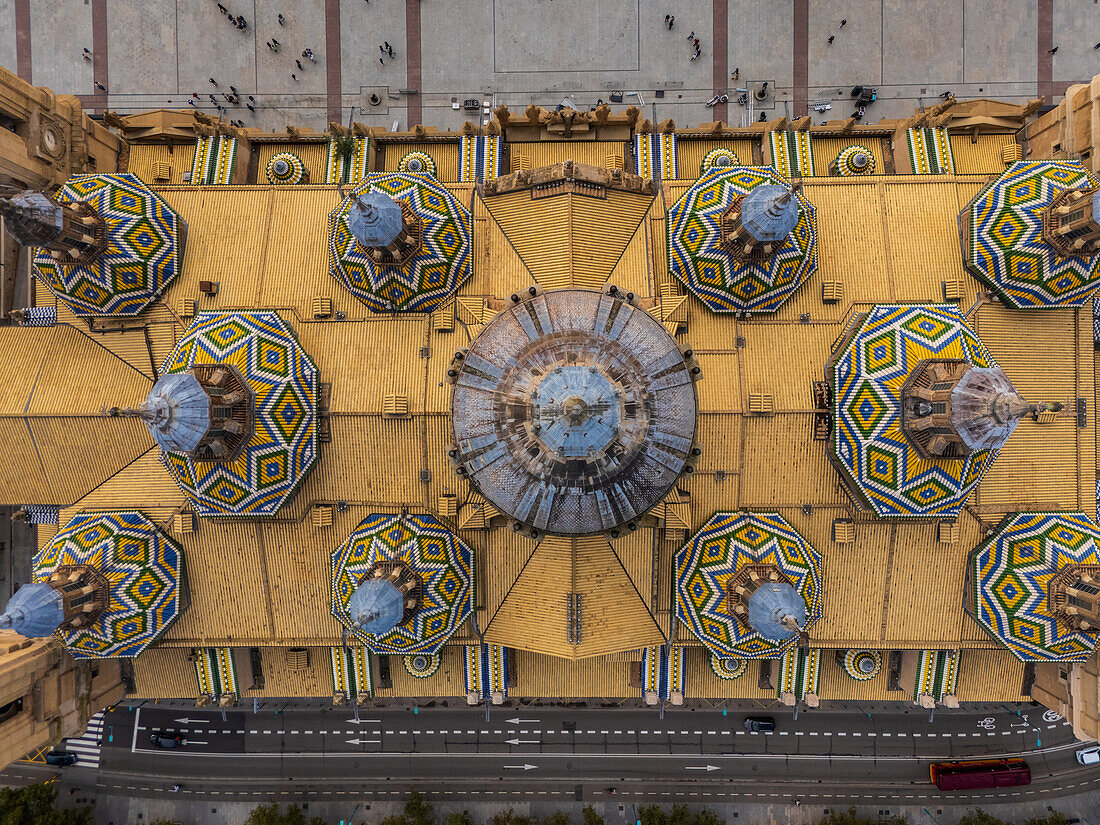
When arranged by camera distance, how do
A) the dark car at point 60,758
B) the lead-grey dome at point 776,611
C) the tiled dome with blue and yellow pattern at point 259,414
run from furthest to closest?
1. the dark car at point 60,758
2. the tiled dome with blue and yellow pattern at point 259,414
3. the lead-grey dome at point 776,611


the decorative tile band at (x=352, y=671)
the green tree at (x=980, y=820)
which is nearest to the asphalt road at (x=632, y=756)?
the green tree at (x=980, y=820)

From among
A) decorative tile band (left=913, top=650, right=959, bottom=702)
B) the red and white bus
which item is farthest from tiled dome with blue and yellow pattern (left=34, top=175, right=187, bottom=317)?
the red and white bus

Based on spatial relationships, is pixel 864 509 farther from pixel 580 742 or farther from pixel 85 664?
pixel 85 664

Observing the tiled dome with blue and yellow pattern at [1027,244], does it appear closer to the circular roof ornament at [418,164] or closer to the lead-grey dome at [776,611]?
the lead-grey dome at [776,611]

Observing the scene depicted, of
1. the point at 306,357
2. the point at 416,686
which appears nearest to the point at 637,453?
the point at 306,357

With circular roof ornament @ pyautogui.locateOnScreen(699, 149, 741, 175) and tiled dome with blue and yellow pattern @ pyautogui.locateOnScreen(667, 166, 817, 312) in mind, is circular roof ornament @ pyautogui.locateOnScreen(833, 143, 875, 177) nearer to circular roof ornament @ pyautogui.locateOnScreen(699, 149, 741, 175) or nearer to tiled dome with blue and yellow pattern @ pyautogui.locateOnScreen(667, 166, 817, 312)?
circular roof ornament @ pyautogui.locateOnScreen(699, 149, 741, 175)

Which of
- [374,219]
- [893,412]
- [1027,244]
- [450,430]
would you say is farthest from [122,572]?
[1027,244]
